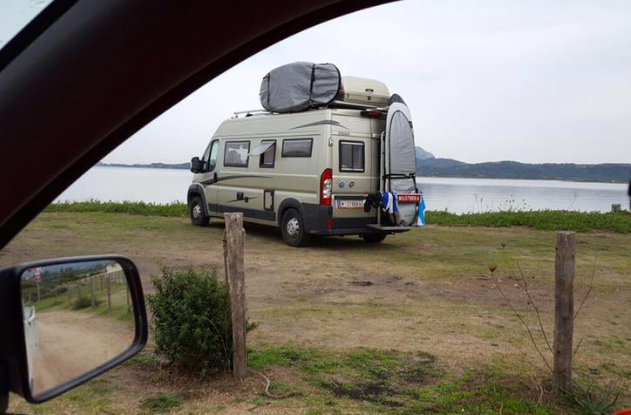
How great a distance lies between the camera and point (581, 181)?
7.12 ft

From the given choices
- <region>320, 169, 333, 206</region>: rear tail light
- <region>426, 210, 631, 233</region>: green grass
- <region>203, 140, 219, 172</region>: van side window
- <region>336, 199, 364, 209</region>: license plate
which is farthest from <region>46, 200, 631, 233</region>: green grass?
<region>320, 169, 333, 206</region>: rear tail light

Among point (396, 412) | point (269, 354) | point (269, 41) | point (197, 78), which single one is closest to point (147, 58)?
point (197, 78)

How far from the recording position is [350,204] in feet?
35.2

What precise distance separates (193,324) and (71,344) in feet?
10.3

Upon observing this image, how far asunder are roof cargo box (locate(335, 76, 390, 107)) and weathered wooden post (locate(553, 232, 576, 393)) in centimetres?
693

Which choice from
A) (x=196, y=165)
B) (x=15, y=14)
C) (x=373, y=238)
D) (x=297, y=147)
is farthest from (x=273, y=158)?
(x=15, y=14)

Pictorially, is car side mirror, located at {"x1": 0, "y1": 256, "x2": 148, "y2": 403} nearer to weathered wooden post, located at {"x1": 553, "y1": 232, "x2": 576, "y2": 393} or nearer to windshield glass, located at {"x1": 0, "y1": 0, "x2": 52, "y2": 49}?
windshield glass, located at {"x1": 0, "y1": 0, "x2": 52, "y2": 49}

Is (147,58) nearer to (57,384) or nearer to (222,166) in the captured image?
(57,384)

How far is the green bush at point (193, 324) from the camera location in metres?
4.36

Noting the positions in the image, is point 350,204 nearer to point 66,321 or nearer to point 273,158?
point 273,158

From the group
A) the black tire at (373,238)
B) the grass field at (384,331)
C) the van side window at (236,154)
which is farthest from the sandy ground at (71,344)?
the van side window at (236,154)

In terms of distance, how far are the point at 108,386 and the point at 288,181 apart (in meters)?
7.22

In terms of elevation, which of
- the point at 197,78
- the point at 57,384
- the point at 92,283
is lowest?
the point at 57,384

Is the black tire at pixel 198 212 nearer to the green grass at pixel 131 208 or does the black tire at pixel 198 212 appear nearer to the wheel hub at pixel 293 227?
the green grass at pixel 131 208
